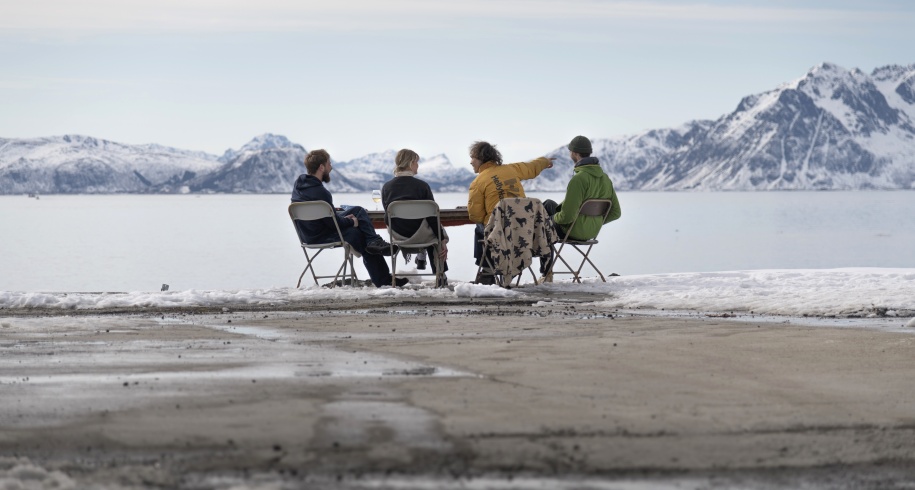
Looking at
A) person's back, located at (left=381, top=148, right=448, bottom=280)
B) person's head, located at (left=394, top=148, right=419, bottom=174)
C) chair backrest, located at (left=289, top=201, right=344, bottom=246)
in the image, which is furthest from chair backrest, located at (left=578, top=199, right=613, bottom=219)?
chair backrest, located at (left=289, top=201, right=344, bottom=246)

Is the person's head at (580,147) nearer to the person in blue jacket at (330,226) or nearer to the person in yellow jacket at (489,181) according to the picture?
the person in yellow jacket at (489,181)

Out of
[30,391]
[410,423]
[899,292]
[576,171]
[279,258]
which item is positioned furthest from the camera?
[279,258]

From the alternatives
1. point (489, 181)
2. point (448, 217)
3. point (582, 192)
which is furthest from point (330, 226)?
point (582, 192)

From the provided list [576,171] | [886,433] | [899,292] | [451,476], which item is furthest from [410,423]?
[576,171]

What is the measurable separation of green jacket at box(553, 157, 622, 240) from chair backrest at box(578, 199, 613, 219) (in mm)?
60

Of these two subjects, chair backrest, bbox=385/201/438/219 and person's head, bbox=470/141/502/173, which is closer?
chair backrest, bbox=385/201/438/219

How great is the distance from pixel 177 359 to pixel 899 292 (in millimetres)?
7065

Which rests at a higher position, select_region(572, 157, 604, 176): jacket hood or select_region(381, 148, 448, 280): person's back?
select_region(572, 157, 604, 176): jacket hood

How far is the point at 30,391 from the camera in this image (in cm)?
530

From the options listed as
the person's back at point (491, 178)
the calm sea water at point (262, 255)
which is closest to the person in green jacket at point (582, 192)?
the person's back at point (491, 178)

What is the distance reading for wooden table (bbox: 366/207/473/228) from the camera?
13609 mm

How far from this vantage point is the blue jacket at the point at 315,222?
12727 millimetres

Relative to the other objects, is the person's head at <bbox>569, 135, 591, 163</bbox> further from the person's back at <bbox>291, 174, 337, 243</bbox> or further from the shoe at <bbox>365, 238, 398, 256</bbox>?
the person's back at <bbox>291, 174, 337, 243</bbox>

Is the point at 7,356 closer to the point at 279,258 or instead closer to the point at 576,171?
the point at 576,171
